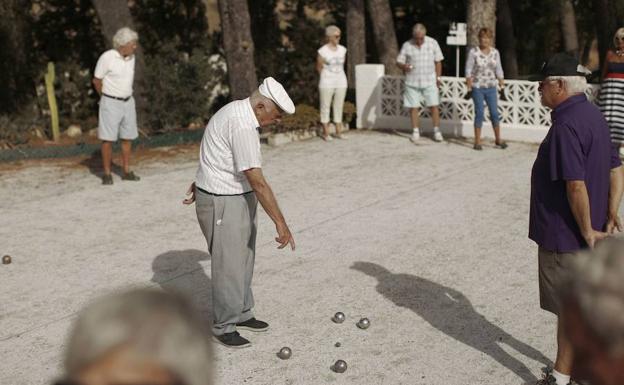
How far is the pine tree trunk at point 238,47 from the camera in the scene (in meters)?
15.1

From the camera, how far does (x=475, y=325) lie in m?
6.15

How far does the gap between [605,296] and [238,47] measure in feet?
45.5

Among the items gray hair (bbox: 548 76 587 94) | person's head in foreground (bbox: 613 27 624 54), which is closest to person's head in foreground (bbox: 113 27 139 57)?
person's head in foreground (bbox: 613 27 624 54)

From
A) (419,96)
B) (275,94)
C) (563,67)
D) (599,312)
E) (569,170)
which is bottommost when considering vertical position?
(419,96)

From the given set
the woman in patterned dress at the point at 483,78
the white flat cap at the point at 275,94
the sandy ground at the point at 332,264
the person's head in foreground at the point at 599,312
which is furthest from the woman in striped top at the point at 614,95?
the person's head in foreground at the point at 599,312

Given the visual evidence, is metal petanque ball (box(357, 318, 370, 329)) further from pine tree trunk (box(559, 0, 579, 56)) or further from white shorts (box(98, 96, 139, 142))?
pine tree trunk (box(559, 0, 579, 56))

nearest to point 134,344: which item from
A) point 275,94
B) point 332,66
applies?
point 275,94

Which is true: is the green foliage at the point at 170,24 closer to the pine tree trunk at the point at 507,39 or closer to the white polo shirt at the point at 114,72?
the pine tree trunk at the point at 507,39

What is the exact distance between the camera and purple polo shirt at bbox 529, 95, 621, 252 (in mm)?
4617

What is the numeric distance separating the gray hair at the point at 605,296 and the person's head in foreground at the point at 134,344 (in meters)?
0.77

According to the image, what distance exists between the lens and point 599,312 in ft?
5.63

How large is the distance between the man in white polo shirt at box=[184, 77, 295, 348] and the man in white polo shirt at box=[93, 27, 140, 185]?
5.06 metres

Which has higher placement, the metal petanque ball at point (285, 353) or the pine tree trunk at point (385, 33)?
the pine tree trunk at point (385, 33)

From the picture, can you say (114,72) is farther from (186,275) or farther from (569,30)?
(569,30)
